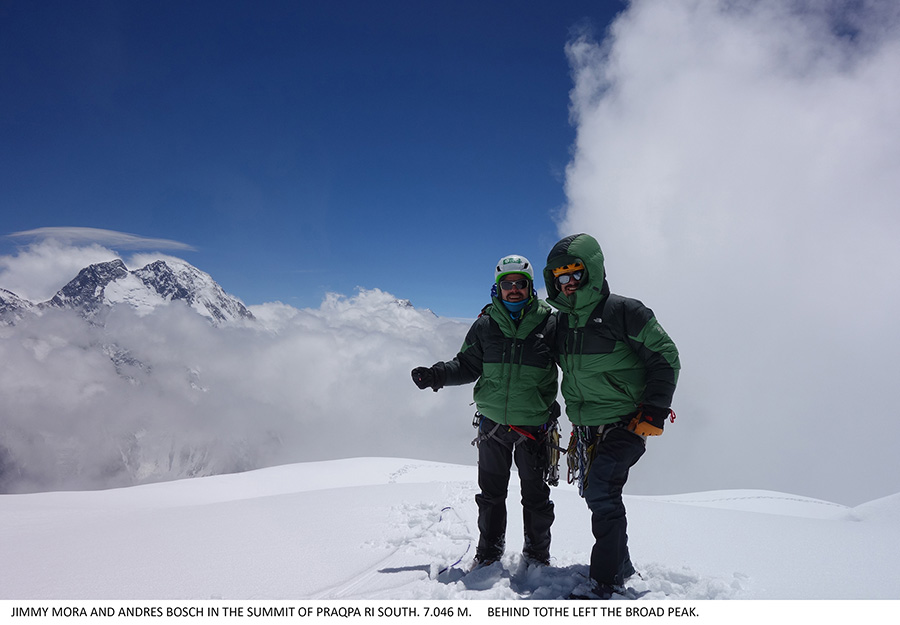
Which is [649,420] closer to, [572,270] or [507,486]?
[572,270]

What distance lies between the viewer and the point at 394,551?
534 cm

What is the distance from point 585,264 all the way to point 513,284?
0.85 metres

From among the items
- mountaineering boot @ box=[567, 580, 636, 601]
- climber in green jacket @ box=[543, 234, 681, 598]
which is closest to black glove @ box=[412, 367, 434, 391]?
climber in green jacket @ box=[543, 234, 681, 598]

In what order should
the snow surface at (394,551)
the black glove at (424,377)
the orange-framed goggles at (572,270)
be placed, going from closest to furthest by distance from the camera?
the snow surface at (394,551) → the orange-framed goggles at (572,270) → the black glove at (424,377)

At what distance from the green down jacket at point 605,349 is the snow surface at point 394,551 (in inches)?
72.4

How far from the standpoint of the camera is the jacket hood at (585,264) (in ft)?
13.7

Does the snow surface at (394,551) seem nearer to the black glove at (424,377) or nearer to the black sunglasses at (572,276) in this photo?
the black glove at (424,377)

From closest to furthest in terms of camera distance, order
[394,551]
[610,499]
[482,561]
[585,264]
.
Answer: [610,499] → [585,264] → [482,561] → [394,551]

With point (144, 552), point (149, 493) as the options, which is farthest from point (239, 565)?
point (149, 493)

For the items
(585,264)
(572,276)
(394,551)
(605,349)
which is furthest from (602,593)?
(585,264)

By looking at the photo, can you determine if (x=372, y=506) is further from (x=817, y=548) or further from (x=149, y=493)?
(x=149, y=493)

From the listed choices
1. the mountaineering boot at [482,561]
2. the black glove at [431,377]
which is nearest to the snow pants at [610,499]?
the mountaineering boot at [482,561]

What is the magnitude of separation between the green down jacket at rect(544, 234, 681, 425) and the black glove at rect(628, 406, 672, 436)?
0.21ft
